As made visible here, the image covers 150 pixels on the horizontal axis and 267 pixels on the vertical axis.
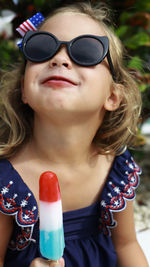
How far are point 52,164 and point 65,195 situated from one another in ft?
0.65

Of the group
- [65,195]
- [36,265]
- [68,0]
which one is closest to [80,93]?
[65,195]

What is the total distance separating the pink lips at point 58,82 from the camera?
57.6 inches

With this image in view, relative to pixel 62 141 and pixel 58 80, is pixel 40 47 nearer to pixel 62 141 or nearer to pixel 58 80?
pixel 58 80

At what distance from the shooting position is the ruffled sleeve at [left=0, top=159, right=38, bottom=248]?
1.62 metres

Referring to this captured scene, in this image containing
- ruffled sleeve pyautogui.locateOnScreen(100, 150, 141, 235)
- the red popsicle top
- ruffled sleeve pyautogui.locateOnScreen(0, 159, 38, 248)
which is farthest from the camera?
ruffled sleeve pyautogui.locateOnScreen(100, 150, 141, 235)

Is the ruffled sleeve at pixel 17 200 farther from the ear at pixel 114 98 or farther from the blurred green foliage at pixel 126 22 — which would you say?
the blurred green foliage at pixel 126 22

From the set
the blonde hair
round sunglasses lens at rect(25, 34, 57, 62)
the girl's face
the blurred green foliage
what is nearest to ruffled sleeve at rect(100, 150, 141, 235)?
the blonde hair

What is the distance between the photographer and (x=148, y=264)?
198 centimetres

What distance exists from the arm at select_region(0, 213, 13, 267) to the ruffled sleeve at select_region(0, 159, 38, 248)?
7cm

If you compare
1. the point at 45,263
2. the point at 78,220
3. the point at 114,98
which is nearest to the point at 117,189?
the point at 78,220

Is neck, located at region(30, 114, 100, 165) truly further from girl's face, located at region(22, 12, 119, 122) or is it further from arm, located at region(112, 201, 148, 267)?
arm, located at region(112, 201, 148, 267)

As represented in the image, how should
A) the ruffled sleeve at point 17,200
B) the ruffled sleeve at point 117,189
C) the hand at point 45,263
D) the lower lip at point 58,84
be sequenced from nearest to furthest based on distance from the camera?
1. the hand at point 45,263
2. the lower lip at point 58,84
3. the ruffled sleeve at point 17,200
4. the ruffled sleeve at point 117,189

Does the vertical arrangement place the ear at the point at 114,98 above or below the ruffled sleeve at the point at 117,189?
above

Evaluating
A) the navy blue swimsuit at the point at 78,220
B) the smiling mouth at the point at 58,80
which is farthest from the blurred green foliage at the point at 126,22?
the smiling mouth at the point at 58,80
